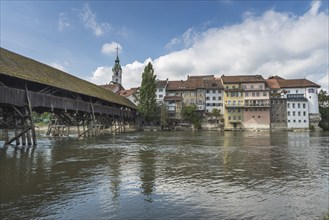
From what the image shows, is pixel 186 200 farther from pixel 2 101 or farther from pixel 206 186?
pixel 2 101

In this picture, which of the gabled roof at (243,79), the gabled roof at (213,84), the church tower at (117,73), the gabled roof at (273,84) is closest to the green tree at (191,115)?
the gabled roof at (213,84)

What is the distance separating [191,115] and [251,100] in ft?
56.1

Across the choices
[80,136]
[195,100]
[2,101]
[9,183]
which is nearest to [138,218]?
[9,183]

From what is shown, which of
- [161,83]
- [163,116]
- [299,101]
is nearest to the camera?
[163,116]

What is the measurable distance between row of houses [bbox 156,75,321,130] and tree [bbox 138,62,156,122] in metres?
8.32

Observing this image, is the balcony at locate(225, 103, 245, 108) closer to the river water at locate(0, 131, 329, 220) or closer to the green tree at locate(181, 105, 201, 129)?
the green tree at locate(181, 105, 201, 129)

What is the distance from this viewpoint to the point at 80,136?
36.3 meters

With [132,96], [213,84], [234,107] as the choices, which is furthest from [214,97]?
[132,96]

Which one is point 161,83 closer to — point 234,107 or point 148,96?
point 148,96

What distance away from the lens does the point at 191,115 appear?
2670 inches

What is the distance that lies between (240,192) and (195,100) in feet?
220

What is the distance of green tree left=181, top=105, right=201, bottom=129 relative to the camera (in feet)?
221

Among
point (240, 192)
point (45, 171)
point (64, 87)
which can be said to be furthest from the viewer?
point (64, 87)

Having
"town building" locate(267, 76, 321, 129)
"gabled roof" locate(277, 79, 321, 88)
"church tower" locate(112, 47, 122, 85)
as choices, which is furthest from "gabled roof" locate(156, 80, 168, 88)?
"gabled roof" locate(277, 79, 321, 88)
